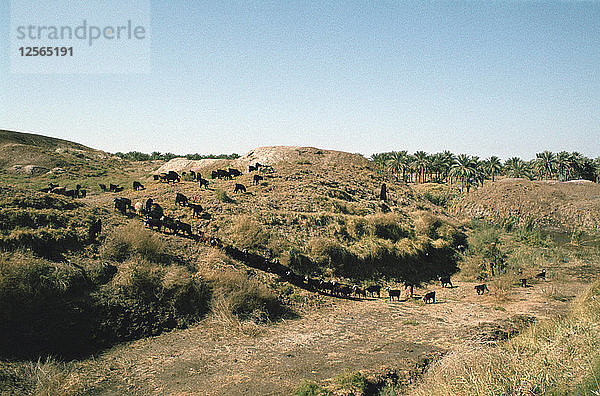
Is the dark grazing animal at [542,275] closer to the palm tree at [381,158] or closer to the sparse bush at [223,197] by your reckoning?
the sparse bush at [223,197]

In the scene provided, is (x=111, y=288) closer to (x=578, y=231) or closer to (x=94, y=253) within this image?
(x=94, y=253)

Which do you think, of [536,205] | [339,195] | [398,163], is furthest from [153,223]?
[398,163]

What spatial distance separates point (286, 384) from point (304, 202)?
2190cm

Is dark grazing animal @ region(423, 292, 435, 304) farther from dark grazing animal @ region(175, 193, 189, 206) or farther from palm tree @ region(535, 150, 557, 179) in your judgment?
palm tree @ region(535, 150, 557, 179)

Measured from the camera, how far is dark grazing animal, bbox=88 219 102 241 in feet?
67.2

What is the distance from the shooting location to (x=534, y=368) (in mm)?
8586

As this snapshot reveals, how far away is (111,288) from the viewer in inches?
685

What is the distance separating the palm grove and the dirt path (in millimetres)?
63878

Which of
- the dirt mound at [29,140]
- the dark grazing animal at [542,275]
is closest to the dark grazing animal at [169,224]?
the dark grazing animal at [542,275]

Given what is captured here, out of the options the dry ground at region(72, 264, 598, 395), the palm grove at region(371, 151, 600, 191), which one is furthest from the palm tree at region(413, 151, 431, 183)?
the dry ground at region(72, 264, 598, 395)

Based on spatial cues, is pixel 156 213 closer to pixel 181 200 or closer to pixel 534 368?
pixel 181 200

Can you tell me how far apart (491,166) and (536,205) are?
45534 mm

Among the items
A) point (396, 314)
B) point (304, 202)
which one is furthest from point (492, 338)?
point (304, 202)

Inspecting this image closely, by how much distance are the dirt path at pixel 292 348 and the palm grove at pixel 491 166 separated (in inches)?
2515
